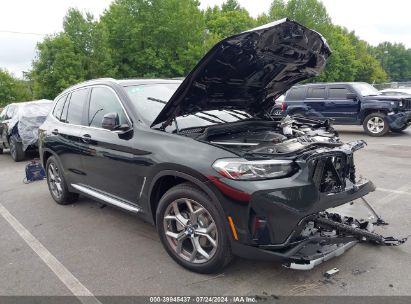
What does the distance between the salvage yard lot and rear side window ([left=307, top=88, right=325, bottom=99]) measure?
25.3ft

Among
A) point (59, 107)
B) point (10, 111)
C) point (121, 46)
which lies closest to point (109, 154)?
point (59, 107)

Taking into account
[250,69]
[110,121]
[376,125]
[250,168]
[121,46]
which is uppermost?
[121,46]

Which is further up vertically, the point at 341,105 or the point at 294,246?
the point at 341,105

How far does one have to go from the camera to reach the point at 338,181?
3312 mm

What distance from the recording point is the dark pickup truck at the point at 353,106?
1145 cm

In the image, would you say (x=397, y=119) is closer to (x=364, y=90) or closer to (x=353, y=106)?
(x=353, y=106)

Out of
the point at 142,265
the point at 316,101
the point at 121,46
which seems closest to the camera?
the point at 142,265

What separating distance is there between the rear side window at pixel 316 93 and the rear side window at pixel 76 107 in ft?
31.4

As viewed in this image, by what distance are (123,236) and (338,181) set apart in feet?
8.13

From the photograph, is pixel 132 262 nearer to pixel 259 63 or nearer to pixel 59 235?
pixel 59 235

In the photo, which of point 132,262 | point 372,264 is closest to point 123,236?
point 132,262

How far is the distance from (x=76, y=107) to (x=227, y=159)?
2.90 meters

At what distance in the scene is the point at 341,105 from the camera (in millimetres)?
12336

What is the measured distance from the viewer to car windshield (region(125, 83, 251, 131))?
13.0ft
